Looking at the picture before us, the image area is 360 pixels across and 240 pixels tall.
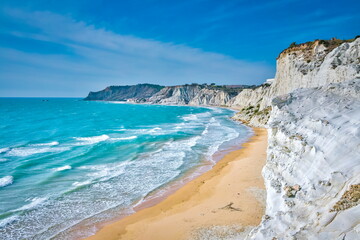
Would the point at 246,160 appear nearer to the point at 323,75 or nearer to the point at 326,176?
the point at 323,75

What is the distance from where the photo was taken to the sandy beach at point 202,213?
9797mm

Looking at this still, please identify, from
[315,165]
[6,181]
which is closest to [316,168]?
[315,165]

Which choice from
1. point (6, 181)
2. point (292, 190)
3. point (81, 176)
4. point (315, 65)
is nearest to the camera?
point (292, 190)

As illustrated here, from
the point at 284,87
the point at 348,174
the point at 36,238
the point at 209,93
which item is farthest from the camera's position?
the point at 209,93

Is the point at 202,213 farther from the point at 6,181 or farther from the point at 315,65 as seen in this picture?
the point at 315,65

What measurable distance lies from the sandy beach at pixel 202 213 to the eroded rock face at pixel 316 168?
2.64 m

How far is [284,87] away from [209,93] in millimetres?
113934

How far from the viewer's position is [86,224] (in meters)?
11.4

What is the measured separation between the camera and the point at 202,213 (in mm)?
11328

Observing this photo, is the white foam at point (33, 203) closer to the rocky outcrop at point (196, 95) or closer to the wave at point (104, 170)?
the wave at point (104, 170)

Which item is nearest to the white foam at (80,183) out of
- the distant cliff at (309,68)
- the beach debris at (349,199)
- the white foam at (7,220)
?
the white foam at (7,220)

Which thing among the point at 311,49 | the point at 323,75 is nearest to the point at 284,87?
the point at 311,49

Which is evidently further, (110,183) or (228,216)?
(110,183)

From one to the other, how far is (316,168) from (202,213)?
6.24 m
